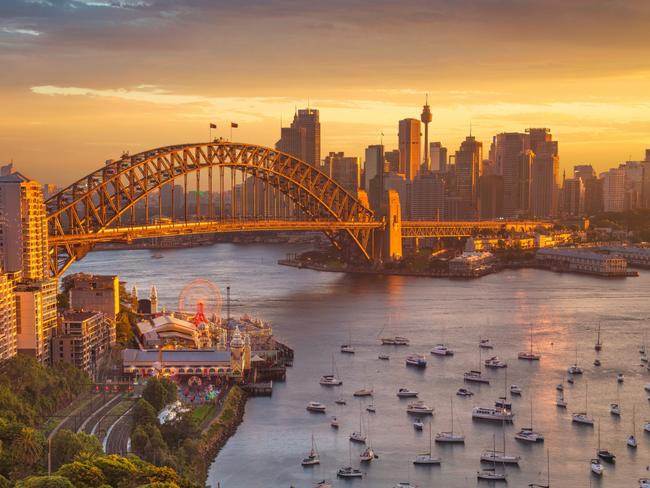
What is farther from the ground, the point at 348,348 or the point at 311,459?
the point at 348,348

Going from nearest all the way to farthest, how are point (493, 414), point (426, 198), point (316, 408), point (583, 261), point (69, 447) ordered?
1. point (69, 447)
2. point (493, 414)
3. point (316, 408)
4. point (583, 261)
5. point (426, 198)

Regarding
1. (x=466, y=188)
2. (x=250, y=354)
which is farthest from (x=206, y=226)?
(x=466, y=188)

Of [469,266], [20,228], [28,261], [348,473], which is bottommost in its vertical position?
[348,473]

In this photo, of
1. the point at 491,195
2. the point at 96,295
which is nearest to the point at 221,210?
the point at 96,295

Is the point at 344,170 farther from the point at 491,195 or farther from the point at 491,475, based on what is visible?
the point at 491,475

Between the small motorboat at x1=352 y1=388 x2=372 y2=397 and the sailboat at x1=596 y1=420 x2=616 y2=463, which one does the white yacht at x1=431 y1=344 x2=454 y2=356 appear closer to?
the small motorboat at x1=352 y1=388 x2=372 y2=397

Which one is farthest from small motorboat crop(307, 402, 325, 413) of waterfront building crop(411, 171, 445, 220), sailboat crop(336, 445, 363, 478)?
waterfront building crop(411, 171, 445, 220)
